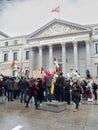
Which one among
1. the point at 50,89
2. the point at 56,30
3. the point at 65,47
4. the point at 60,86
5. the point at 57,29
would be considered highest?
the point at 57,29

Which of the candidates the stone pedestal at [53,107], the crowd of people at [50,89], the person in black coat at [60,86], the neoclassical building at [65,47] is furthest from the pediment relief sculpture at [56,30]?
the stone pedestal at [53,107]

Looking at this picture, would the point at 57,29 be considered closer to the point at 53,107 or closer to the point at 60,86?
the point at 60,86

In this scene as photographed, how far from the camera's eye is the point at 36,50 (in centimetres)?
4212

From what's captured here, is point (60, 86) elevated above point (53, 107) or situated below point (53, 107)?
above

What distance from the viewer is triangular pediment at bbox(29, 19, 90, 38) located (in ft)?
122

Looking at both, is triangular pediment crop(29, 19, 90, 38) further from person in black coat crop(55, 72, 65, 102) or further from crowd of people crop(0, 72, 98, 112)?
person in black coat crop(55, 72, 65, 102)

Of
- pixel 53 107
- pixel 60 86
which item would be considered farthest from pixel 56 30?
pixel 53 107

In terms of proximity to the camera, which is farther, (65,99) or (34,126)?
(65,99)

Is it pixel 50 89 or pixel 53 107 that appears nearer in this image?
pixel 53 107

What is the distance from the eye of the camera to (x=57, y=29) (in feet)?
128

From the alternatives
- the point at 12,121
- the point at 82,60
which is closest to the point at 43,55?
the point at 82,60

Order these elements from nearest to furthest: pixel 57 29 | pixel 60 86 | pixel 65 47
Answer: pixel 60 86
pixel 65 47
pixel 57 29

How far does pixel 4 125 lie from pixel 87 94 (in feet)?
32.3

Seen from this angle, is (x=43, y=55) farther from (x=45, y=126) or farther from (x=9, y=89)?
(x=45, y=126)
